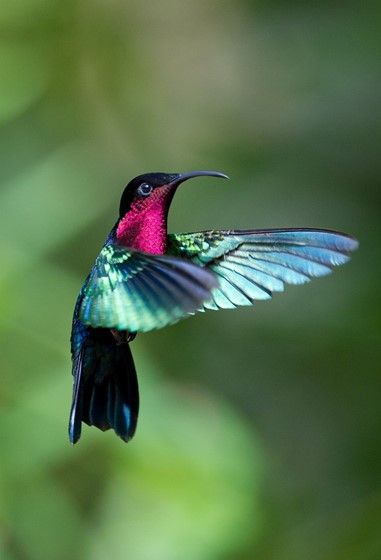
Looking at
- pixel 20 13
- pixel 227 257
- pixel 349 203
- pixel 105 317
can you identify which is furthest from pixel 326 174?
pixel 105 317

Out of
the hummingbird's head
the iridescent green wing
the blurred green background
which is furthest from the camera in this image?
the blurred green background

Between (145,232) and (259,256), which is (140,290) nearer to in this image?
(145,232)

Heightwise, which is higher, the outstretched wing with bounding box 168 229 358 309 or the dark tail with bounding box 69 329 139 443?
the outstretched wing with bounding box 168 229 358 309

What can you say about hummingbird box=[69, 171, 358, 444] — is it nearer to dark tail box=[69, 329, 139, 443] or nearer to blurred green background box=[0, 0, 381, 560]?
dark tail box=[69, 329, 139, 443]

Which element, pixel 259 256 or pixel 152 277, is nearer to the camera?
pixel 152 277

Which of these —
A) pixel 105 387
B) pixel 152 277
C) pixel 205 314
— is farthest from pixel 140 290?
pixel 205 314

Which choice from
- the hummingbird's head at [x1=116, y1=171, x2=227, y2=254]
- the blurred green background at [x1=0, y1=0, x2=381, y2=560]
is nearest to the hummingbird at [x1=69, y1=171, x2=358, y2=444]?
the hummingbird's head at [x1=116, y1=171, x2=227, y2=254]
